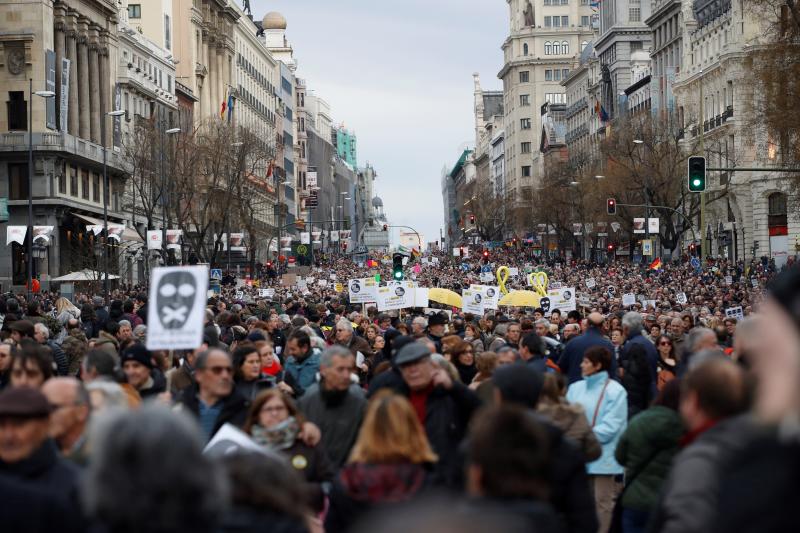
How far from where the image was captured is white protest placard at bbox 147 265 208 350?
10.4 m

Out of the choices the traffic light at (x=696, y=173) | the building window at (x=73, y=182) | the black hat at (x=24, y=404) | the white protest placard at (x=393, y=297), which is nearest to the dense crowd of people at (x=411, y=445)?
the black hat at (x=24, y=404)

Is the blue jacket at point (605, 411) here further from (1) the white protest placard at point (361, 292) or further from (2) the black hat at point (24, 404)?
(1) the white protest placard at point (361, 292)

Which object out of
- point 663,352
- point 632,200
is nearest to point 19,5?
point 632,200

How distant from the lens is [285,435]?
28.1 feet

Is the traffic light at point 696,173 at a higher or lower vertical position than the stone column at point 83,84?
lower

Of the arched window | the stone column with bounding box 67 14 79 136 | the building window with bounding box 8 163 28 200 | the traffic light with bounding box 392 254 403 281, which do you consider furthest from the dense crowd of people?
the arched window

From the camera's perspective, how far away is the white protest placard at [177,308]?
10367 millimetres

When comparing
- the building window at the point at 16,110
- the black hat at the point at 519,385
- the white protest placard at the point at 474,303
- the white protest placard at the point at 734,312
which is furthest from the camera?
the building window at the point at 16,110

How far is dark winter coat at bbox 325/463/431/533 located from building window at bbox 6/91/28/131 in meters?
71.0

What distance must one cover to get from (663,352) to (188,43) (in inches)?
4103

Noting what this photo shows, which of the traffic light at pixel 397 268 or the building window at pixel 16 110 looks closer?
the traffic light at pixel 397 268

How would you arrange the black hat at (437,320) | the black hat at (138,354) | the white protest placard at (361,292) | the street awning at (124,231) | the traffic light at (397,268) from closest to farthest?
1. the black hat at (138,354)
2. the black hat at (437,320)
3. the white protest placard at (361,292)
4. the traffic light at (397,268)
5. the street awning at (124,231)

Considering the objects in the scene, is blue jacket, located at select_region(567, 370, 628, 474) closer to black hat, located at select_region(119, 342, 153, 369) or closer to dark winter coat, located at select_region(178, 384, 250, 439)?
dark winter coat, located at select_region(178, 384, 250, 439)

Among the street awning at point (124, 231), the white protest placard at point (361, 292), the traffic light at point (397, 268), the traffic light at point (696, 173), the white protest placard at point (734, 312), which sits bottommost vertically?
the white protest placard at point (734, 312)
